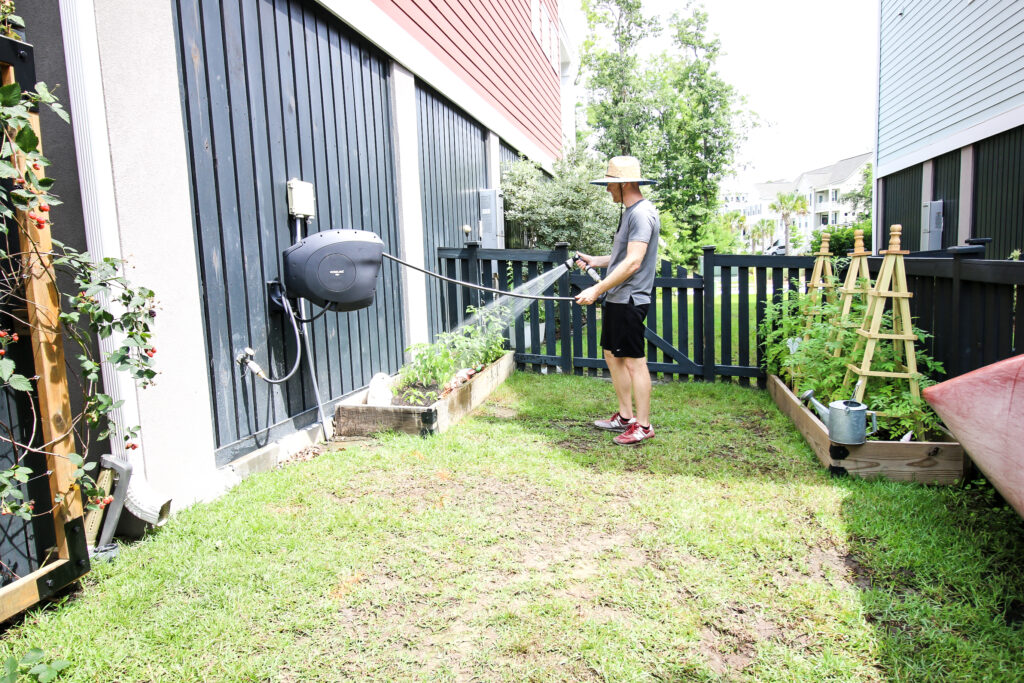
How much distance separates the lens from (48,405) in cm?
223

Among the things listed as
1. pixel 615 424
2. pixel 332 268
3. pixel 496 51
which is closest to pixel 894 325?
pixel 615 424

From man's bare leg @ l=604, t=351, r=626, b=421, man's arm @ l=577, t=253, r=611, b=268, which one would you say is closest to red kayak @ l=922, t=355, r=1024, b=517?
man's bare leg @ l=604, t=351, r=626, b=421

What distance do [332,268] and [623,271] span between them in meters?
1.79

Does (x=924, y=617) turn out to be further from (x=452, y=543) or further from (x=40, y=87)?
(x=40, y=87)

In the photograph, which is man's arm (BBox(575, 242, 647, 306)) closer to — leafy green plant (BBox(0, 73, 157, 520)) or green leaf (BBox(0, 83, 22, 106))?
leafy green plant (BBox(0, 73, 157, 520))

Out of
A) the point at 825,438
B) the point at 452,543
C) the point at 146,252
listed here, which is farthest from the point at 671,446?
the point at 146,252

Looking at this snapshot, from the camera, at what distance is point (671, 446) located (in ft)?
13.4

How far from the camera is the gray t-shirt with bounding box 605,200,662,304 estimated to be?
4.10 metres

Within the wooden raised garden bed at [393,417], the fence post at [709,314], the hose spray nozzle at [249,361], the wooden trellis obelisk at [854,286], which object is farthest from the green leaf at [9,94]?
the fence post at [709,314]

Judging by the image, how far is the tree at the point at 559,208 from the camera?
31.3 ft

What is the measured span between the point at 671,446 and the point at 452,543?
72.0 inches

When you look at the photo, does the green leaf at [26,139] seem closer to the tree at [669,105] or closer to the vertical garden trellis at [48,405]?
the vertical garden trellis at [48,405]

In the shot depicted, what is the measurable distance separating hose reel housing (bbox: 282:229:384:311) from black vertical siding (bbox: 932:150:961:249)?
10.3 metres

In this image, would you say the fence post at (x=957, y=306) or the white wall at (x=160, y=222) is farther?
the fence post at (x=957, y=306)
